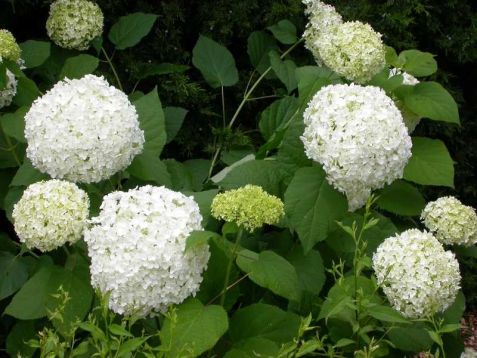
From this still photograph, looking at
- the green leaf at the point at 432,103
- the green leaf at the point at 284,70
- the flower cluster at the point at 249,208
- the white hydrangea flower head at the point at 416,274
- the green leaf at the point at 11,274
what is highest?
the flower cluster at the point at 249,208

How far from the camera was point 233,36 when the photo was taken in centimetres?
356

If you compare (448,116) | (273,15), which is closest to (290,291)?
(448,116)

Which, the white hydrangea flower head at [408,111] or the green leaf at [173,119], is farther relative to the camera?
the green leaf at [173,119]

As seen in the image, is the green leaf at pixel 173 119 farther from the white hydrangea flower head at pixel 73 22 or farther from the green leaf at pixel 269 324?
the green leaf at pixel 269 324

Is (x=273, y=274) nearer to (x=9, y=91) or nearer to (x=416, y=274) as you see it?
(x=416, y=274)

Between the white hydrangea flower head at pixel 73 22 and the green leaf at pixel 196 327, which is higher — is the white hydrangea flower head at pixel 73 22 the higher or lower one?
the higher one

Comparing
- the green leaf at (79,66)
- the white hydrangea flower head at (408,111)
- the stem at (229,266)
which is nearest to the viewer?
the stem at (229,266)

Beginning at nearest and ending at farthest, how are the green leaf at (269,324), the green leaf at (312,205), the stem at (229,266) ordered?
1. the stem at (229,266)
2. the green leaf at (269,324)
3. the green leaf at (312,205)

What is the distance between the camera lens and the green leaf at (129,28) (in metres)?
3.10

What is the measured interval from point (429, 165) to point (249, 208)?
93 centimetres

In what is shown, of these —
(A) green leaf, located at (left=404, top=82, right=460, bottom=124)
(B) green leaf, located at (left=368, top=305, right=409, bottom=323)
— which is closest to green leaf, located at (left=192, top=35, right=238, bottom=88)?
(A) green leaf, located at (left=404, top=82, right=460, bottom=124)

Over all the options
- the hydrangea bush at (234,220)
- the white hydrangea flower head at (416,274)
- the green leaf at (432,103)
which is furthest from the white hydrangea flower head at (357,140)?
the green leaf at (432,103)

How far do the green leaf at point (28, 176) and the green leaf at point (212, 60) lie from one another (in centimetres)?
95

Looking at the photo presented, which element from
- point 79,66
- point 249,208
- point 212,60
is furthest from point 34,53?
point 249,208
